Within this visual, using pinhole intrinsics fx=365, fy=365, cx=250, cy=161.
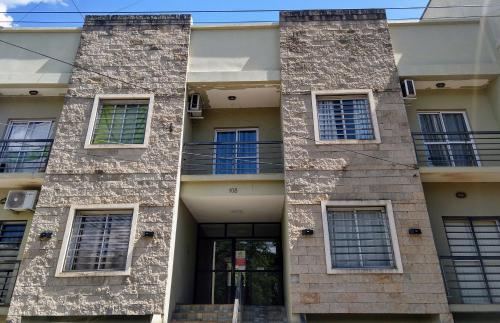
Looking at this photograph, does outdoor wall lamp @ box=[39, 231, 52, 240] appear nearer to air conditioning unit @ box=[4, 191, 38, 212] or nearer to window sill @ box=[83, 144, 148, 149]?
air conditioning unit @ box=[4, 191, 38, 212]

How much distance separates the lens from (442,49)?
10.0 metres

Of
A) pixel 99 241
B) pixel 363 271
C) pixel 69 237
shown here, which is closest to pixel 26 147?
pixel 69 237

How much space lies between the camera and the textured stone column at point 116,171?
7426 mm

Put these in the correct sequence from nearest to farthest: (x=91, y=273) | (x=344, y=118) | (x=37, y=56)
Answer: (x=91, y=273) < (x=344, y=118) < (x=37, y=56)

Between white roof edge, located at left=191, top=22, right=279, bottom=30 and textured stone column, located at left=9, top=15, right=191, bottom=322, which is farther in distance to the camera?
white roof edge, located at left=191, top=22, right=279, bottom=30

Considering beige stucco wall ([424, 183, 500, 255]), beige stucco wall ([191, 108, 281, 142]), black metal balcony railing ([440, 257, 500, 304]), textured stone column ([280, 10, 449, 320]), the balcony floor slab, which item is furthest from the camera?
beige stucco wall ([191, 108, 281, 142])

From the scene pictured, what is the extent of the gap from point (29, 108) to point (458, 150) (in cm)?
1197

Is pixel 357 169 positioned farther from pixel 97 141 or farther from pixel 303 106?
pixel 97 141

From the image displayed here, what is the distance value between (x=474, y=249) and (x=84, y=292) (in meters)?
8.79

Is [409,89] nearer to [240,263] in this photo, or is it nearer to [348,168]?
[348,168]

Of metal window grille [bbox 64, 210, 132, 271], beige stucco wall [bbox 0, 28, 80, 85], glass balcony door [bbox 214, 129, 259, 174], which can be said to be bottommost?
metal window grille [bbox 64, 210, 132, 271]

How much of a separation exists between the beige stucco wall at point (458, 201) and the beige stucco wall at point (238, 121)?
4.33 m

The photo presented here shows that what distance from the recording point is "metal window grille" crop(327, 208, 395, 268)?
7754 millimetres

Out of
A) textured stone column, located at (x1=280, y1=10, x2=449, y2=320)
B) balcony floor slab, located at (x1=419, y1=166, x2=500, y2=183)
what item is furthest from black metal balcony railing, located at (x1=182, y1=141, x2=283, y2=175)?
balcony floor slab, located at (x1=419, y1=166, x2=500, y2=183)
